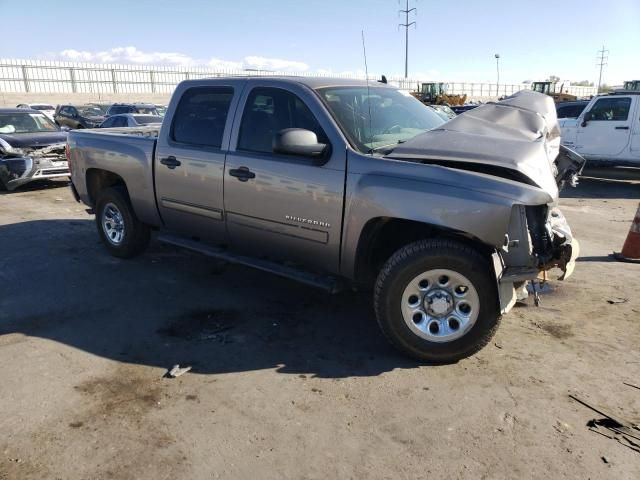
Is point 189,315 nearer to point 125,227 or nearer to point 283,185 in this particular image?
point 283,185

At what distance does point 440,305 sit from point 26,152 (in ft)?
33.0

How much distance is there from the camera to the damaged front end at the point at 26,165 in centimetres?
1035

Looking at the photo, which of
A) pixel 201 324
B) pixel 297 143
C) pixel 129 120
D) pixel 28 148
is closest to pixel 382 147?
pixel 297 143

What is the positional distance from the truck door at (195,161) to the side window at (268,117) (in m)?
0.22

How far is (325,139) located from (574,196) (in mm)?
8632

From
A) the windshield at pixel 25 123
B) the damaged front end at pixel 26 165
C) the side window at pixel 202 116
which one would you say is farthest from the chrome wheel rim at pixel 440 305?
the windshield at pixel 25 123

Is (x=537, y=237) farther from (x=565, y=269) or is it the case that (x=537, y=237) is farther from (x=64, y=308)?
(x=64, y=308)

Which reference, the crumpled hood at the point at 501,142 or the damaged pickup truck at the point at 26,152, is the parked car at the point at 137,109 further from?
the crumpled hood at the point at 501,142

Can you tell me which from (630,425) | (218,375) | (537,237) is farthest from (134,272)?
(630,425)

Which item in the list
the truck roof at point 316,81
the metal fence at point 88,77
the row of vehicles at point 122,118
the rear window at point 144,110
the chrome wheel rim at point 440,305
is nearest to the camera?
the chrome wheel rim at point 440,305

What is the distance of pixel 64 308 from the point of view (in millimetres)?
4785

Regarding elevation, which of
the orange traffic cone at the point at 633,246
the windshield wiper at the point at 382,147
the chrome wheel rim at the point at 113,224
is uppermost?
the windshield wiper at the point at 382,147

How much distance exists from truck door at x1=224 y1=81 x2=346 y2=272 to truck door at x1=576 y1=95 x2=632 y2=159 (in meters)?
10.5

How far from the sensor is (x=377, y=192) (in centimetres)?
371
